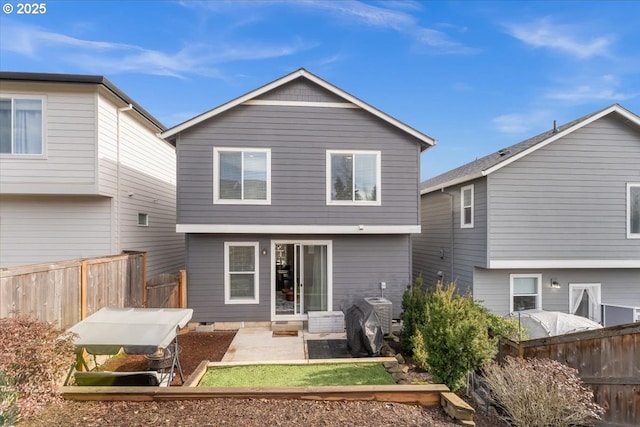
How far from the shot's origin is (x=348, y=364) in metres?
6.61

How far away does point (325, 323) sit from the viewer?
9.21 m

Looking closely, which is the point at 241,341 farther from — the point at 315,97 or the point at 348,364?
the point at 315,97

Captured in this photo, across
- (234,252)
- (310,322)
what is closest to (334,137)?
(234,252)

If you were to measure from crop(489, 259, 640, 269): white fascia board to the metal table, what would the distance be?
870 centimetres

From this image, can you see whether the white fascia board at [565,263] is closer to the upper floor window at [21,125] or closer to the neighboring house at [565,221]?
the neighboring house at [565,221]

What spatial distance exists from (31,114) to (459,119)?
77.2ft

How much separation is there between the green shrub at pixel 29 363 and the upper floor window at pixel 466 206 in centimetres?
1056

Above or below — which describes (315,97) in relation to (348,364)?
above

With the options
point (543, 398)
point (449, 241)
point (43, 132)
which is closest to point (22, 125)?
point (43, 132)

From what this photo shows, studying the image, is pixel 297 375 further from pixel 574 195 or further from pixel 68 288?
pixel 574 195

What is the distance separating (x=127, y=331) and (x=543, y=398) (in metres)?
5.77

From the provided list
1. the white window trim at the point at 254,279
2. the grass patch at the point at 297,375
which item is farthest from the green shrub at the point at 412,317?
the white window trim at the point at 254,279

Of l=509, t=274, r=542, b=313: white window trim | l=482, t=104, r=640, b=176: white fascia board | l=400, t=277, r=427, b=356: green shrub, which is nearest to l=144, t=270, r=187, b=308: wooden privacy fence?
l=400, t=277, r=427, b=356: green shrub

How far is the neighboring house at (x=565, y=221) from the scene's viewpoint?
32.1 feet
